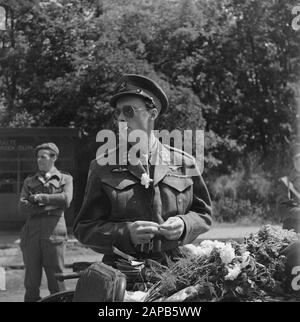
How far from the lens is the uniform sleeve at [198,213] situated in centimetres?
242

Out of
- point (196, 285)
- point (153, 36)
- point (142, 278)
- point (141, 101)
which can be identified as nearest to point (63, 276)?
point (142, 278)

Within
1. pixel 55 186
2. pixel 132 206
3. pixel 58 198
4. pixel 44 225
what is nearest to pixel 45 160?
pixel 55 186

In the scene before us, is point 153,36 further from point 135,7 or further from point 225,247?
point 225,247

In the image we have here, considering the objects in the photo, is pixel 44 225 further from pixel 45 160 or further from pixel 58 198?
pixel 45 160

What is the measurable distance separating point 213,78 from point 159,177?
12.7m

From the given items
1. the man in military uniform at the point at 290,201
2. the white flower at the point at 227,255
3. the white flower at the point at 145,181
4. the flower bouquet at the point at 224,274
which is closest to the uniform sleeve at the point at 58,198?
the man in military uniform at the point at 290,201

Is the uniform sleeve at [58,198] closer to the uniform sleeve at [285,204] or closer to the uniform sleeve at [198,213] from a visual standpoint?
the uniform sleeve at [285,204]

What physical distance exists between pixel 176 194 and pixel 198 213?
0.14 metres

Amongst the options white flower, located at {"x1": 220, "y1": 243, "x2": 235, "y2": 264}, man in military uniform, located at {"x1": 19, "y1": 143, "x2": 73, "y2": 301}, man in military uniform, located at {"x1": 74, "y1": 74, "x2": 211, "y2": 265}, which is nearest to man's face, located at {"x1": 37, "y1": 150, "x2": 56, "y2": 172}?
man in military uniform, located at {"x1": 19, "y1": 143, "x2": 73, "y2": 301}

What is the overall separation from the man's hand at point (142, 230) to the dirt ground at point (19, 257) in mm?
4432

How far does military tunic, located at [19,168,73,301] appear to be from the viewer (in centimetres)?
602

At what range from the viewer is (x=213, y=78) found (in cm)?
1487

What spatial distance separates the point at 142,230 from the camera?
7.48 feet

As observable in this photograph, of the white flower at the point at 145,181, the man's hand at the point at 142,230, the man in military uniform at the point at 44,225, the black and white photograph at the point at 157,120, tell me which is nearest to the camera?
the man's hand at the point at 142,230
